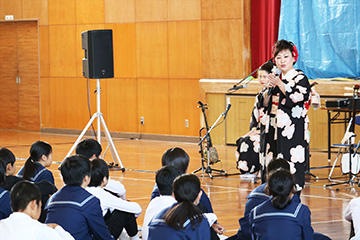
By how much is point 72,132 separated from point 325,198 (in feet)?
21.4

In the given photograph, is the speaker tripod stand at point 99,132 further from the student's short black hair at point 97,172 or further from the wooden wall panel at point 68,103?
the student's short black hair at point 97,172

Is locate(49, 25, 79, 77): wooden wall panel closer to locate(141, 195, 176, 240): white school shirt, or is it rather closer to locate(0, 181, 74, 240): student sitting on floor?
locate(141, 195, 176, 240): white school shirt

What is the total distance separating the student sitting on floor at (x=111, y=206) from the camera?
13.0ft

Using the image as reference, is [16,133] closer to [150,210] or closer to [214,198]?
[214,198]

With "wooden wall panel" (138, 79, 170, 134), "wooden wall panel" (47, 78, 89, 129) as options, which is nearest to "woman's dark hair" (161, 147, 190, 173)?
"wooden wall panel" (138, 79, 170, 134)

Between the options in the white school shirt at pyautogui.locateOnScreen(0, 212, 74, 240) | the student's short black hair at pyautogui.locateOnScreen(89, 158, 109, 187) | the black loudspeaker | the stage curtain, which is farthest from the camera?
the stage curtain

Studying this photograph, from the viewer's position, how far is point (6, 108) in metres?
12.9

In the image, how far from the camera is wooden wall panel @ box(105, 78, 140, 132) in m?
11.0

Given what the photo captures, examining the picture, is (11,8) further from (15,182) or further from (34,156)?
(15,182)

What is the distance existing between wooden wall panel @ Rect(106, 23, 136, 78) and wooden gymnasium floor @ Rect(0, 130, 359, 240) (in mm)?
1187

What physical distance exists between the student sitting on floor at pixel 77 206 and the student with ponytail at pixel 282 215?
89 centimetres

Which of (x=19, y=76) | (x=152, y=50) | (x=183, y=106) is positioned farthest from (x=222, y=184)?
(x=19, y=76)

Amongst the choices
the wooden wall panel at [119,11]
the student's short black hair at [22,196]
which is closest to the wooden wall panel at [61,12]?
the wooden wall panel at [119,11]

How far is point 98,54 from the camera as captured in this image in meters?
8.02
